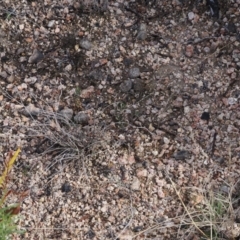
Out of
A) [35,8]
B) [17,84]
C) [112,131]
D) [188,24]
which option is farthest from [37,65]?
[188,24]

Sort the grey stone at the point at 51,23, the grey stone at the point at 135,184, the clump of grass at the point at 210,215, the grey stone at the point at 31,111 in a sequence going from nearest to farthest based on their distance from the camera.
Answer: the clump of grass at the point at 210,215, the grey stone at the point at 135,184, the grey stone at the point at 31,111, the grey stone at the point at 51,23

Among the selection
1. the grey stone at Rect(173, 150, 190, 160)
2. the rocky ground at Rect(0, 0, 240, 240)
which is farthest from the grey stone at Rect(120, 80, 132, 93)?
the grey stone at Rect(173, 150, 190, 160)

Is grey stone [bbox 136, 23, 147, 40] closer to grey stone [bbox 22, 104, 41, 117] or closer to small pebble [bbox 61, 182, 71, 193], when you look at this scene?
grey stone [bbox 22, 104, 41, 117]

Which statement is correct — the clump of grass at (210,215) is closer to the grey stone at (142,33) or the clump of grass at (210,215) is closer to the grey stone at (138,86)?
the grey stone at (138,86)

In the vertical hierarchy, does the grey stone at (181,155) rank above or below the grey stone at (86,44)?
below

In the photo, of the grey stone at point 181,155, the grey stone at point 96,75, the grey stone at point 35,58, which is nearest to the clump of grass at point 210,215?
the grey stone at point 181,155

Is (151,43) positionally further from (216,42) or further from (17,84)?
(17,84)

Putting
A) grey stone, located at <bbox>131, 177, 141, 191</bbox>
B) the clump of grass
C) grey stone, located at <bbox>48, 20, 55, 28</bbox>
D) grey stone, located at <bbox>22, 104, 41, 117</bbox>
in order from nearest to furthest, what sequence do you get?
the clump of grass, grey stone, located at <bbox>131, 177, 141, 191</bbox>, grey stone, located at <bbox>22, 104, 41, 117</bbox>, grey stone, located at <bbox>48, 20, 55, 28</bbox>

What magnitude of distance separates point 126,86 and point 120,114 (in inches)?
4.9

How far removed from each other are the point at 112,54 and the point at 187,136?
1.57 feet

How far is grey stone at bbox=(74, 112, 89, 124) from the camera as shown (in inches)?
90.1

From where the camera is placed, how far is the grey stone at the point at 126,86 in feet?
7.64

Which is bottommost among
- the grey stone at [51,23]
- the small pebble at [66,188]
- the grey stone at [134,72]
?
the small pebble at [66,188]

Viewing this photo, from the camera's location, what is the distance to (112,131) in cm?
228
